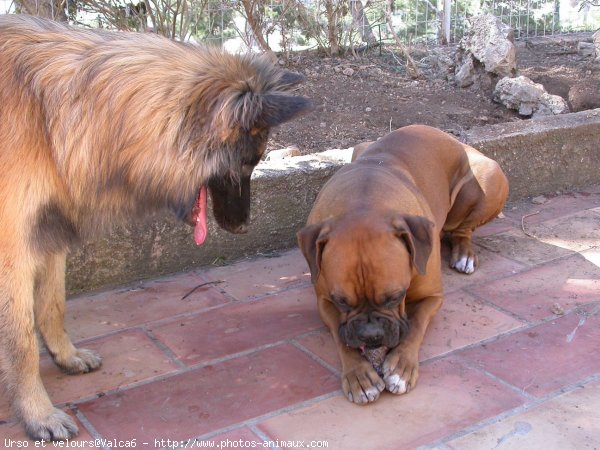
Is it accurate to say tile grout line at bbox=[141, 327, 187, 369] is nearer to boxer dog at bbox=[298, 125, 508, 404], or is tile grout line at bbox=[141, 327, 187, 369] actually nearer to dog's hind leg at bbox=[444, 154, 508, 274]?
boxer dog at bbox=[298, 125, 508, 404]

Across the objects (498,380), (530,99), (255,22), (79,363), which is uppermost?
(255,22)

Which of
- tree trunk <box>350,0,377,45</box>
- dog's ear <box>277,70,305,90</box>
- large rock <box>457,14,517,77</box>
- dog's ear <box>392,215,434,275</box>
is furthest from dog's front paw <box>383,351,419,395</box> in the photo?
tree trunk <box>350,0,377,45</box>

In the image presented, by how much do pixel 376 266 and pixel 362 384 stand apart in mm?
504

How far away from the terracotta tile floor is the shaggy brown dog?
46 centimetres

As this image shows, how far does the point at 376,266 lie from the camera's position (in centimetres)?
340

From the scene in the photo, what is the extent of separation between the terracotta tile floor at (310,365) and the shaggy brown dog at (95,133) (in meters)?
0.46

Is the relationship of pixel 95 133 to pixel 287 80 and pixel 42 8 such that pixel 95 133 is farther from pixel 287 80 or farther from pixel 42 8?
pixel 42 8

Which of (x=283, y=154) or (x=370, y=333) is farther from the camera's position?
(x=283, y=154)

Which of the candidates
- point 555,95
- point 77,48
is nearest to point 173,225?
point 77,48

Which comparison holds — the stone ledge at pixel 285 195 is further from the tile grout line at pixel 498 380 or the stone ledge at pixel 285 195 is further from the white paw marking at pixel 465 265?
the tile grout line at pixel 498 380

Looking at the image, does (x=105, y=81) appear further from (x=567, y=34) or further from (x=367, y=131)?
(x=567, y=34)

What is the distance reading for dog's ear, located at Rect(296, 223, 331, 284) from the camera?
3.56 metres

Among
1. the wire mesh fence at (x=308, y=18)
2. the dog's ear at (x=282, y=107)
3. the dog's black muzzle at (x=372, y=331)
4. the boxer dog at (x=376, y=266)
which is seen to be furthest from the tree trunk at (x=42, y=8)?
the dog's black muzzle at (x=372, y=331)

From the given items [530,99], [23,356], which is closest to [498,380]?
[23,356]
